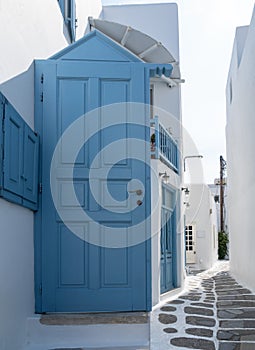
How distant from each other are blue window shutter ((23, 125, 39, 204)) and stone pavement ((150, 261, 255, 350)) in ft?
5.62

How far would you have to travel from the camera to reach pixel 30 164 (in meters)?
3.60

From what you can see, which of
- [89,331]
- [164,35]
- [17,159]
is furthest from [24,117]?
[164,35]

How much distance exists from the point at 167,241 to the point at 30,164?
4.24 metres

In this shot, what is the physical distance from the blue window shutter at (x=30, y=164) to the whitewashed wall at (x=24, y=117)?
0.14 m

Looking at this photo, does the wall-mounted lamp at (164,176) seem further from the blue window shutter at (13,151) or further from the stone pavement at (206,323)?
Answer: the blue window shutter at (13,151)

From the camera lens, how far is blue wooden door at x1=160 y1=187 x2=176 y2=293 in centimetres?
696

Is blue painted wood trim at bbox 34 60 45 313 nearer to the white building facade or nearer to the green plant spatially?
the white building facade

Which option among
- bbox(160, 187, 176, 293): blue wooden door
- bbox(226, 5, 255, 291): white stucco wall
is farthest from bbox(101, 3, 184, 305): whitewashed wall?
bbox(226, 5, 255, 291): white stucco wall

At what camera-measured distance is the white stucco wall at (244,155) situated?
22.7ft

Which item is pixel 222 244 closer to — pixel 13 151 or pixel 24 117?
pixel 24 117

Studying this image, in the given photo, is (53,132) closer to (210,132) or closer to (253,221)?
(253,221)

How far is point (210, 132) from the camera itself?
39.3 ft

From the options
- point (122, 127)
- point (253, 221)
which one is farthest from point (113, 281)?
point (253, 221)

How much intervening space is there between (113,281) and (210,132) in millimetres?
8739
